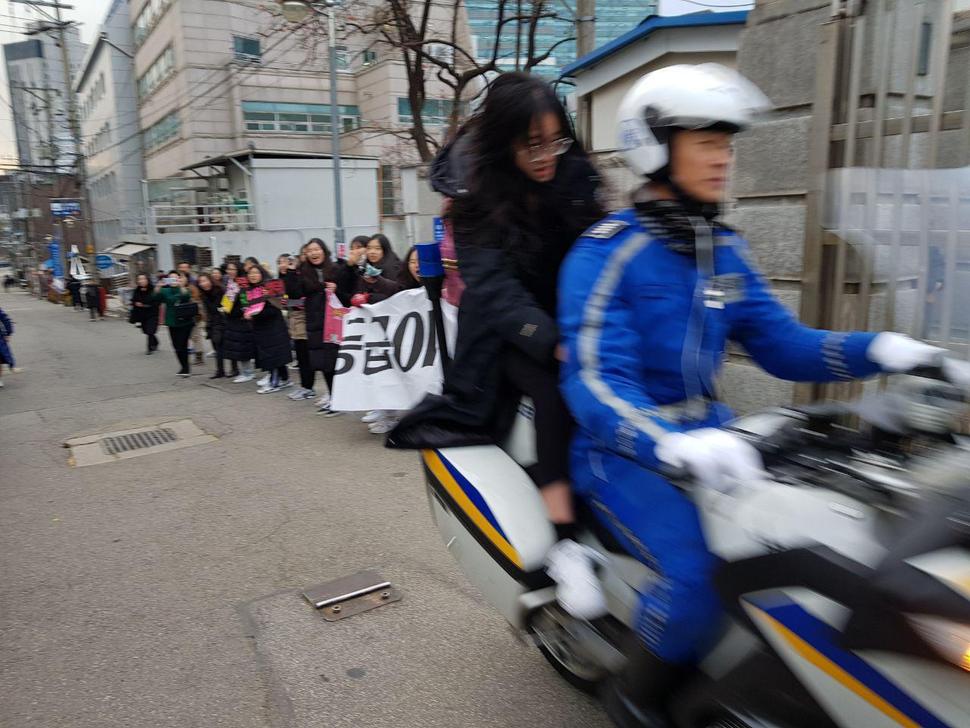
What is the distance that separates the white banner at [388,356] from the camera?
6457 mm

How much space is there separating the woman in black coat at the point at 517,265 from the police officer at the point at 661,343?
21 centimetres

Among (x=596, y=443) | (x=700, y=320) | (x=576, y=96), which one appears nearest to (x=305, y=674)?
(x=596, y=443)

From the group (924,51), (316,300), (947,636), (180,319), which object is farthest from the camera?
(180,319)

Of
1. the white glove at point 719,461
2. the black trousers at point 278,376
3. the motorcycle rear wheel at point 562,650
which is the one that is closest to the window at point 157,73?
the black trousers at point 278,376

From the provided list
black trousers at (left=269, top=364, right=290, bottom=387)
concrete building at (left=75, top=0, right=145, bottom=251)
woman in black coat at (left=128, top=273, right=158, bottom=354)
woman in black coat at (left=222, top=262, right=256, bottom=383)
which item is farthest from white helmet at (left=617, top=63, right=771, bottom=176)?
concrete building at (left=75, top=0, right=145, bottom=251)

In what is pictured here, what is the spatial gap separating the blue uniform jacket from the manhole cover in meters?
6.01

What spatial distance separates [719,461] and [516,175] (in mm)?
1335

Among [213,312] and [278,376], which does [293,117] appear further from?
[278,376]

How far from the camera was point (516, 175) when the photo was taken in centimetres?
244

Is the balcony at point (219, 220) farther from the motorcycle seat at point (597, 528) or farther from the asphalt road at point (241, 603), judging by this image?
the motorcycle seat at point (597, 528)

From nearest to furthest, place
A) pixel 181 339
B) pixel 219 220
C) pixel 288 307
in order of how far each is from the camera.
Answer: pixel 288 307 < pixel 181 339 < pixel 219 220

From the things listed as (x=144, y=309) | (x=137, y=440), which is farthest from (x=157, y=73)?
(x=137, y=440)

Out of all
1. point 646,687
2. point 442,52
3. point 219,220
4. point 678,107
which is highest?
point 442,52

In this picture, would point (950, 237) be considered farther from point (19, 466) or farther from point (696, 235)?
point (19, 466)
